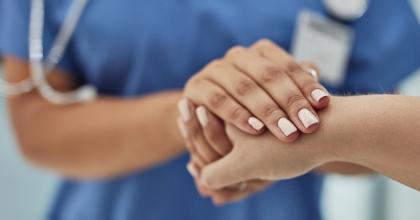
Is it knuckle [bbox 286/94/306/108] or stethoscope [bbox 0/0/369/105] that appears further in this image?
stethoscope [bbox 0/0/369/105]

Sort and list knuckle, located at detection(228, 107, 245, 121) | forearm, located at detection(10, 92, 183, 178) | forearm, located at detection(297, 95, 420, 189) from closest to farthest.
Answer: forearm, located at detection(297, 95, 420, 189), knuckle, located at detection(228, 107, 245, 121), forearm, located at detection(10, 92, 183, 178)

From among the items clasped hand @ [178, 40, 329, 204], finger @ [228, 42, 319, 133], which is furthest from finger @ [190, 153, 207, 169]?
finger @ [228, 42, 319, 133]

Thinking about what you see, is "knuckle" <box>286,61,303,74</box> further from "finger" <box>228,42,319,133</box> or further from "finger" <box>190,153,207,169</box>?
"finger" <box>190,153,207,169</box>

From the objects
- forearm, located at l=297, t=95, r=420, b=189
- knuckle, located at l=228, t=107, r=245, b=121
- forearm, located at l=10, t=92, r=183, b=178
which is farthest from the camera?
forearm, located at l=10, t=92, r=183, b=178

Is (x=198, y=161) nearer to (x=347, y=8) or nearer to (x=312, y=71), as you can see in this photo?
(x=312, y=71)

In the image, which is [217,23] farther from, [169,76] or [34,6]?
[34,6]

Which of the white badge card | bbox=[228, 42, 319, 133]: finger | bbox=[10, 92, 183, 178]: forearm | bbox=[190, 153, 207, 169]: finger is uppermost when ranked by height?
bbox=[228, 42, 319, 133]: finger

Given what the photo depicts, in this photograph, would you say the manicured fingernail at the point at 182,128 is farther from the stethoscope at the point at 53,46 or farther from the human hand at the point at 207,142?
the stethoscope at the point at 53,46

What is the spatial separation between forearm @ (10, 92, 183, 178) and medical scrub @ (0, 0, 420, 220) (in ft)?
0.11

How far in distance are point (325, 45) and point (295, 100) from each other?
31 centimetres

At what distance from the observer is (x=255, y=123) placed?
0.50 m

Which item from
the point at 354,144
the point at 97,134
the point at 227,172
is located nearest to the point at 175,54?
the point at 97,134


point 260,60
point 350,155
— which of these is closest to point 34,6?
point 260,60

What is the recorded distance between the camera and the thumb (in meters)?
0.53
